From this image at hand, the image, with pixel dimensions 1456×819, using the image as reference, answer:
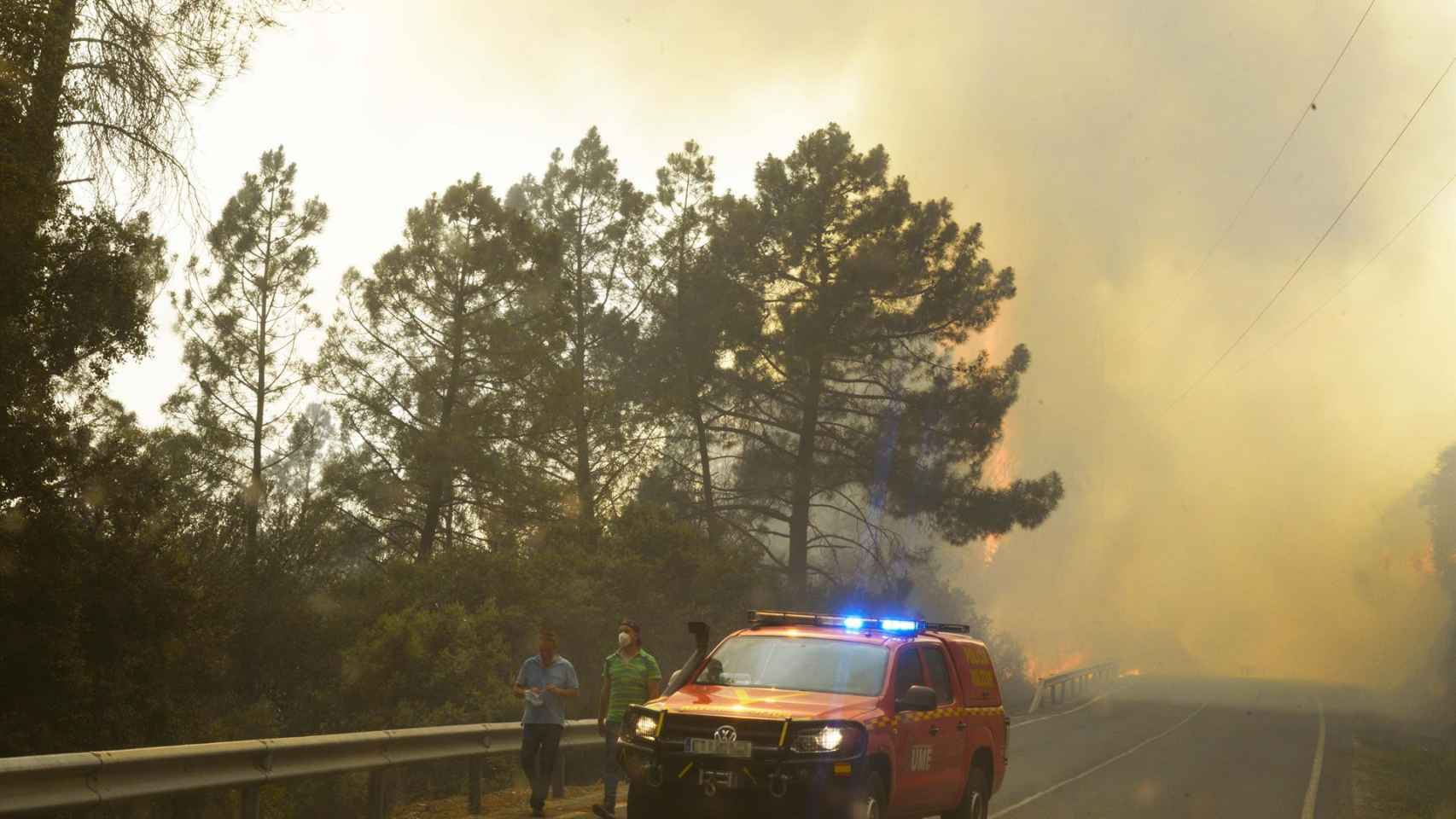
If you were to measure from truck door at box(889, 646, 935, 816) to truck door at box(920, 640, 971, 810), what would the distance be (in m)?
0.14

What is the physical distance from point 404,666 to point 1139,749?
48.7 feet

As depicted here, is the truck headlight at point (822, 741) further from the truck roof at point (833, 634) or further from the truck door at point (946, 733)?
the truck door at point (946, 733)

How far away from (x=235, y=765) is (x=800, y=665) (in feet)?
15.8

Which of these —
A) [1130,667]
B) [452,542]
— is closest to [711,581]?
[452,542]

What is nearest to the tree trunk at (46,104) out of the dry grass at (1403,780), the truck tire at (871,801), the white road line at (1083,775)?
the truck tire at (871,801)

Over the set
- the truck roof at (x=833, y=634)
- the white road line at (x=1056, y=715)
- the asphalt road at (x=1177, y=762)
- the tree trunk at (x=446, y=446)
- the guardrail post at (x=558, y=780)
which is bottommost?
the asphalt road at (x=1177, y=762)

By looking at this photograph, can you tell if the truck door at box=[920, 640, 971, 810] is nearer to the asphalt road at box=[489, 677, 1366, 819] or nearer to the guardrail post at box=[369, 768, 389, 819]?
the asphalt road at box=[489, 677, 1366, 819]

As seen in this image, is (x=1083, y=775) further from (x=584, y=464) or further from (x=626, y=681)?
(x=584, y=464)

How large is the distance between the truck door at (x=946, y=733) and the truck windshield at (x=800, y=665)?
842 mm

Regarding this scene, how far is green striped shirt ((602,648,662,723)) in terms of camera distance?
48.8 ft

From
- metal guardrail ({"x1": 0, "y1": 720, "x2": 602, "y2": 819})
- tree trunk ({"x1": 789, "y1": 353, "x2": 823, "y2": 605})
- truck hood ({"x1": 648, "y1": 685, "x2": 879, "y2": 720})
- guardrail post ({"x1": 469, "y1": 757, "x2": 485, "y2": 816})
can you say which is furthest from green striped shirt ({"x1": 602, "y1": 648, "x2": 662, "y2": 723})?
tree trunk ({"x1": 789, "y1": 353, "x2": 823, "y2": 605})

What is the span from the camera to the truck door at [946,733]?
12.7 m

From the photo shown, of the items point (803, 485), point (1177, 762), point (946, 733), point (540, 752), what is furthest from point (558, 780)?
point (803, 485)

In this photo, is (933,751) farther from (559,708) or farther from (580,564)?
(580,564)
